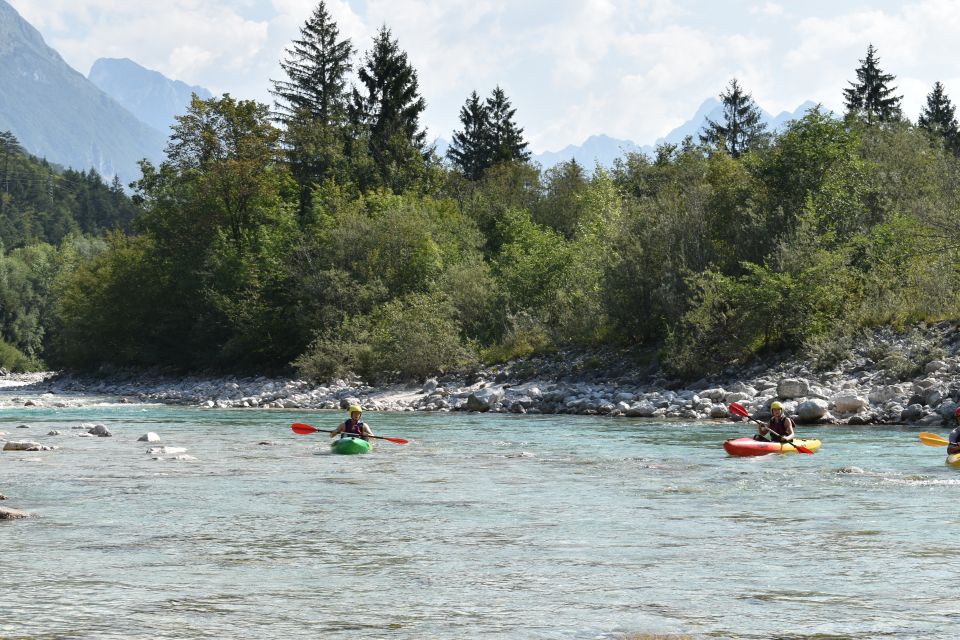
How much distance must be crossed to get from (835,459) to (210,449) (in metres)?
11.5

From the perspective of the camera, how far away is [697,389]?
2833 cm

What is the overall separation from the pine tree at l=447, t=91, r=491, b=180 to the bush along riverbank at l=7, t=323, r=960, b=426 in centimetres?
3541

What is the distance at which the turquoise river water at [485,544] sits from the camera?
24.2 feet

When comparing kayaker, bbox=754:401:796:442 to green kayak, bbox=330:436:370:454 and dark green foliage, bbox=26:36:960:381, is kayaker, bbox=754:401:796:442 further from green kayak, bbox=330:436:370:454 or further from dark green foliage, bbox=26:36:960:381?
dark green foliage, bbox=26:36:960:381

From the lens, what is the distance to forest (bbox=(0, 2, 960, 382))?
96.1 feet

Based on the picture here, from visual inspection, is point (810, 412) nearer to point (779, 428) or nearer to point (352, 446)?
point (779, 428)

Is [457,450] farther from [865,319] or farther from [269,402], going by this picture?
[269,402]

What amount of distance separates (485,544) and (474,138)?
2523 inches

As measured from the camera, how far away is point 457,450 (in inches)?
776

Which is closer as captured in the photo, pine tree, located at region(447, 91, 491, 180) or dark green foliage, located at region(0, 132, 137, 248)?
pine tree, located at region(447, 91, 491, 180)

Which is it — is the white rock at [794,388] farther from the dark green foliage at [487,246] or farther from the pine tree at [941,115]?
the pine tree at [941,115]

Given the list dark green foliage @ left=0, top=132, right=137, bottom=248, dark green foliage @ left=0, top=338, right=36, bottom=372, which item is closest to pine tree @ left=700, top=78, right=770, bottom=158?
dark green foliage @ left=0, top=338, right=36, bottom=372

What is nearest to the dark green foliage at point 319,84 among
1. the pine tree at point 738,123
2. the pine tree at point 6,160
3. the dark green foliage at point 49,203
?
the pine tree at point 738,123

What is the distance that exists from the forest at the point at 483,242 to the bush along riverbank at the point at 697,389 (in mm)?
717
